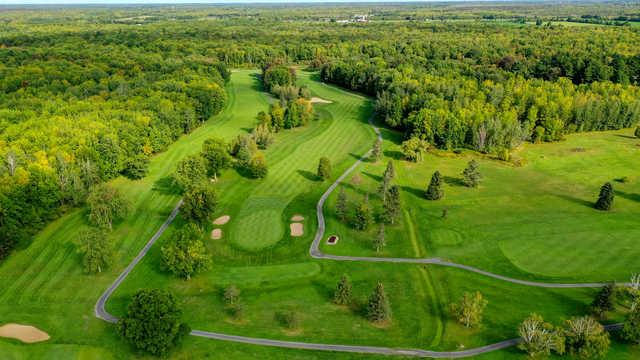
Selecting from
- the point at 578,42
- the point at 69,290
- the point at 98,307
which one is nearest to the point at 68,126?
the point at 69,290

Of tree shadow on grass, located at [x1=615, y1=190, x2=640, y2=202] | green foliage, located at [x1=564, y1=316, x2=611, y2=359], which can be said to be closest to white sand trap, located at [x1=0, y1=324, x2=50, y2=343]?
green foliage, located at [x1=564, y1=316, x2=611, y2=359]

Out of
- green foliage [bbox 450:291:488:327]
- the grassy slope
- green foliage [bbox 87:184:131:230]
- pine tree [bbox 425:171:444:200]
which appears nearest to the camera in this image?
green foliage [bbox 450:291:488:327]

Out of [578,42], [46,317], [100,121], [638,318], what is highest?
[578,42]

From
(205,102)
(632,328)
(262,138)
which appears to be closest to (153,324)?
(632,328)

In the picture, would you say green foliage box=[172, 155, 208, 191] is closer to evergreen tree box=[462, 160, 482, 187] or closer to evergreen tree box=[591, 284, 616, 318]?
evergreen tree box=[462, 160, 482, 187]

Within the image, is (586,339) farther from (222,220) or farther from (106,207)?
(106,207)

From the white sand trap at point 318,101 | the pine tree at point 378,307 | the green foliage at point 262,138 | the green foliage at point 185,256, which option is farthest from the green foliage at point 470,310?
the white sand trap at point 318,101

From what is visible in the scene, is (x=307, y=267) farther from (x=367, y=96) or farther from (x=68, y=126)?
(x=367, y=96)
